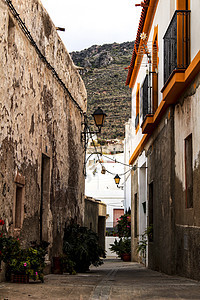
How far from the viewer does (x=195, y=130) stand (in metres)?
7.59

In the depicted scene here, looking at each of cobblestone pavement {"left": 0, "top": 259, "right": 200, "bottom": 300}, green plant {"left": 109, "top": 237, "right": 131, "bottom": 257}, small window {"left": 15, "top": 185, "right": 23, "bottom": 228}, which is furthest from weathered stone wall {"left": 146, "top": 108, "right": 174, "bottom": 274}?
green plant {"left": 109, "top": 237, "right": 131, "bottom": 257}

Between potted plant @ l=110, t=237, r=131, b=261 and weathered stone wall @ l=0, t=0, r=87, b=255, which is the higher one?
weathered stone wall @ l=0, t=0, r=87, b=255

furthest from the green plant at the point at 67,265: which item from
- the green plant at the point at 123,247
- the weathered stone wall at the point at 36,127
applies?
the green plant at the point at 123,247

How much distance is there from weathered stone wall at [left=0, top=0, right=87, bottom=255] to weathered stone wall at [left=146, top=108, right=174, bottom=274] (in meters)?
2.24

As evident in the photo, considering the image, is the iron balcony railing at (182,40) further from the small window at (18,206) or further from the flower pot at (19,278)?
the flower pot at (19,278)

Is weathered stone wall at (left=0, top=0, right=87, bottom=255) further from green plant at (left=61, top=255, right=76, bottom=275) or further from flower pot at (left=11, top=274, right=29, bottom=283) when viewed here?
flower pot at (left=11, top=274, right=29, bottom=283)

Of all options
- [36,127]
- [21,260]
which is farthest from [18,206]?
[36,127]

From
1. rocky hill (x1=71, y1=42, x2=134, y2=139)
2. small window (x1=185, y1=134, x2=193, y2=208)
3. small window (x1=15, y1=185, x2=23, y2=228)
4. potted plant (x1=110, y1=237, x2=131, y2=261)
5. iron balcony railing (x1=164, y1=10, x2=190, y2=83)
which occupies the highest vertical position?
rocky hill (x1=71, y1=42, x2=134, y2=139)

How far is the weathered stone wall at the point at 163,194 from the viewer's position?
9.39 metres

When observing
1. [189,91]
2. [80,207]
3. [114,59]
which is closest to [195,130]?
[189,91]

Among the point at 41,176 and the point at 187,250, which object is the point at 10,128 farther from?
the point at 187,250

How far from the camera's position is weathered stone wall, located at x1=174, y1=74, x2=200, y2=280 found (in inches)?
292

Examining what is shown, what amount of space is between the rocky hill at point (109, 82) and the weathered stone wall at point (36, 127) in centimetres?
3033

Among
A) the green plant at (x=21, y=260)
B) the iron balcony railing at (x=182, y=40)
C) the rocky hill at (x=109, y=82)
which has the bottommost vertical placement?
the green plant at (x=21, y=260)
